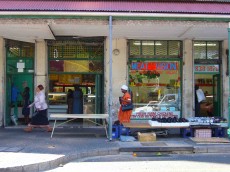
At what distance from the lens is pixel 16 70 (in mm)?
15891

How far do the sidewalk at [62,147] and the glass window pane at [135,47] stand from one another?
3.93 metres

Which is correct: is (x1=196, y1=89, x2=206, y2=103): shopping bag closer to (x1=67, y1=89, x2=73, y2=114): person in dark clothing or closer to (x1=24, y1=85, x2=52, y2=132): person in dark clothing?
(x1=67, y1=89, x2=73, y2=114): person in dark clothing

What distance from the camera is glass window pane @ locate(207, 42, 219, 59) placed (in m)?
16.2

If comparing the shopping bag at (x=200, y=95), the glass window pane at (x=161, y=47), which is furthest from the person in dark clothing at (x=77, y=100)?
the shopping bag at (x=200, y=95)

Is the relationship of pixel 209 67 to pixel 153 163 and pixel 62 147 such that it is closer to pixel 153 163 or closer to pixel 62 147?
pixel 153 163

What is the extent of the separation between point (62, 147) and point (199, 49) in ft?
26.3

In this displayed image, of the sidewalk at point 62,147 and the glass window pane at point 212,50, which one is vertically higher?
the glass window pane at point 212,50

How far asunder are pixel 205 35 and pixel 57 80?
626cm

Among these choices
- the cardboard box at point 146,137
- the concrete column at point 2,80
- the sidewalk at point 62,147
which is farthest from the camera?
the concrete column at point 2,80

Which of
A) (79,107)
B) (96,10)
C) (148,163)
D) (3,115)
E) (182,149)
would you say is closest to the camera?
(148,163)

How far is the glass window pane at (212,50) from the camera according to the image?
16.2m

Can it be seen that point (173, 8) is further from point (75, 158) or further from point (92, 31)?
point (75, 158)

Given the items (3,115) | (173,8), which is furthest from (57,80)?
(173,8)

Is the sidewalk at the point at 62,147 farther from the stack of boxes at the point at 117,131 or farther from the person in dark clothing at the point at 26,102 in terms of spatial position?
the person in dark clothing at the point at 26,102
